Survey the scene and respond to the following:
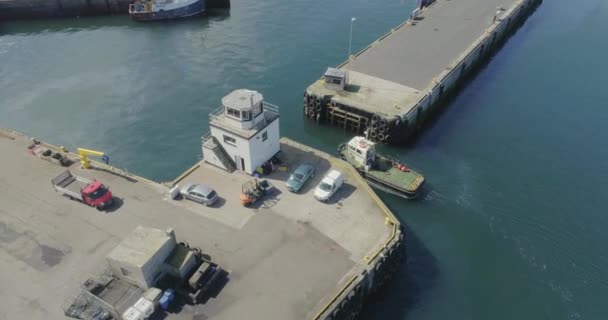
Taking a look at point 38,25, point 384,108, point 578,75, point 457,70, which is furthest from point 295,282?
point 38,25

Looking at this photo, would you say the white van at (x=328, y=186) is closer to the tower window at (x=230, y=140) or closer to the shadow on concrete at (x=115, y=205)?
the tower window at (x=230, y=140)

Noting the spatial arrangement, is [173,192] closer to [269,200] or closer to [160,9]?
[269,200]

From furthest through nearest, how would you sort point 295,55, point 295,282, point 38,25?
point 38,25
point 295,55
point 295,282

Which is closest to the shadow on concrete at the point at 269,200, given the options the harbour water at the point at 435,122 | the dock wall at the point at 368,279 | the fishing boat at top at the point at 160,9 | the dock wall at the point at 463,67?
the dock wall at the point at 368,279

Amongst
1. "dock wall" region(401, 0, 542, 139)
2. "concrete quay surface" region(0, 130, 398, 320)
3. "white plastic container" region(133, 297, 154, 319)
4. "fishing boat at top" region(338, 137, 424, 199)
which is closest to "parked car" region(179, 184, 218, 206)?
"concrete quay surface" region(0, 130, 398, 320)

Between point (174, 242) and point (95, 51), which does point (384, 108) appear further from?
point (95, 51)
